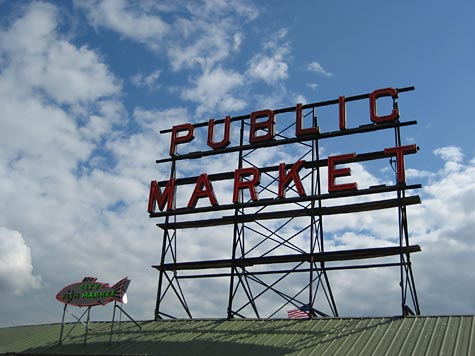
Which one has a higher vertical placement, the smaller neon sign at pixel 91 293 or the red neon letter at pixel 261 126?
the red neon letter at pixel 261 126

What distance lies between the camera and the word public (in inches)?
997

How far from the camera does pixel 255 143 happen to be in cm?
2853

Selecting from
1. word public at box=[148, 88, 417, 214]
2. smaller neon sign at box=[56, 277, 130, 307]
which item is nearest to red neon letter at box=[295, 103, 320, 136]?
word public at box=[148, 88, 417, 214]

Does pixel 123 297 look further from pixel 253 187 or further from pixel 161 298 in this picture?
pixel 253 187

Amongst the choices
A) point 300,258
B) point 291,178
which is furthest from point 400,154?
point 300,258

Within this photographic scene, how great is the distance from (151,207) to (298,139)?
8129mm

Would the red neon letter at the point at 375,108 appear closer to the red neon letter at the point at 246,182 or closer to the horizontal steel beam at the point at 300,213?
the horizontal steel beam at the point at 300,213

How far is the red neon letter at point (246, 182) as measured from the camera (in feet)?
88.8

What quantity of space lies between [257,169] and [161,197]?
17.2 ft

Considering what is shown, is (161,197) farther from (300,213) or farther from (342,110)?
(342,110)

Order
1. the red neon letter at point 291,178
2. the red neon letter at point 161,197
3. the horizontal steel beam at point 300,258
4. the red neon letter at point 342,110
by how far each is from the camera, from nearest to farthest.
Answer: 1. the horizontal steel beam at point 300,258
2. the red neon letter at point 291,178
3. the red neon letter at point 342,110
4. the red neon letter at point 161,197

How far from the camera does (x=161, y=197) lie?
28984 millimetres

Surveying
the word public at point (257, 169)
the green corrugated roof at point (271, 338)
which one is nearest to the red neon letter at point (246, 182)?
the word public at point (257, 169)

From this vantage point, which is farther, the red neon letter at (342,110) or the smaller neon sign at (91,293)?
the red neon letter at (342,110)
